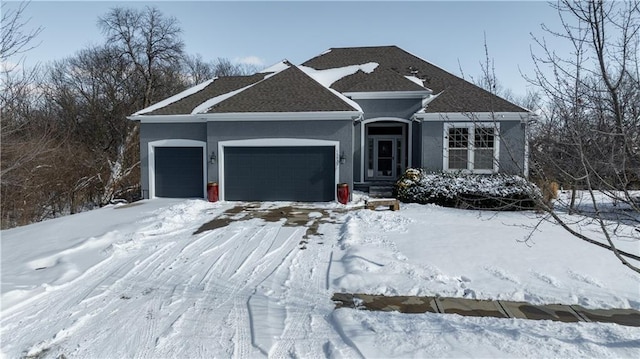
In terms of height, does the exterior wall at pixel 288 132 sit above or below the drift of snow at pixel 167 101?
below

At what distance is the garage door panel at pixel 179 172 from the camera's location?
14281mm

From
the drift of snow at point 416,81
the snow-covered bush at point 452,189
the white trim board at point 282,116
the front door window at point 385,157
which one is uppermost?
the drift of snow at point 416,81

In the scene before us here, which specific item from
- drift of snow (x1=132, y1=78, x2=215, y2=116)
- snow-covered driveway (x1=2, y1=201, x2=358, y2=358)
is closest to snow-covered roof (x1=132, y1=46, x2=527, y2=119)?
drift of snow (x1=132, y1=78, x2=215, y2=116)

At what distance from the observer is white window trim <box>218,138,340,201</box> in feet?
42.7

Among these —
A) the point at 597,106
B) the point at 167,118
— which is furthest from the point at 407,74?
the point at 597,106

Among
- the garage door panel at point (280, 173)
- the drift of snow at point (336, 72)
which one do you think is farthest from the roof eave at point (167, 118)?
the drift of snow at point (336, 72)

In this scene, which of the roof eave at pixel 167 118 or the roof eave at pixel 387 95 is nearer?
the roof eave at pixel 167 118

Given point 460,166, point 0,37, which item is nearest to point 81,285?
point 0,37

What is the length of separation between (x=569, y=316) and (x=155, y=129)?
14385 mm

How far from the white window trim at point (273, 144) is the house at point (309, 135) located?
37 millimetres

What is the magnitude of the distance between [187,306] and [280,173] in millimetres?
8771

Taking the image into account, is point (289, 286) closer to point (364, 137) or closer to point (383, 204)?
point (383, 204)

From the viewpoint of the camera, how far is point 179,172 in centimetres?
1443

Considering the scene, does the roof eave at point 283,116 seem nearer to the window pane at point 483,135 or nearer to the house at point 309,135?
the house at point 309,135
